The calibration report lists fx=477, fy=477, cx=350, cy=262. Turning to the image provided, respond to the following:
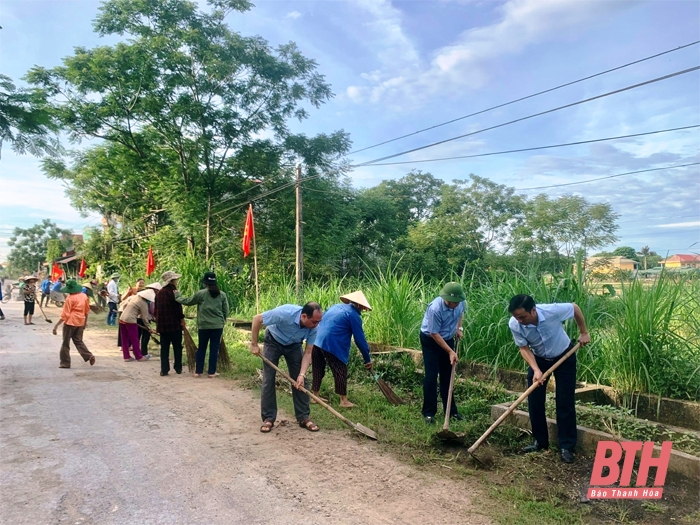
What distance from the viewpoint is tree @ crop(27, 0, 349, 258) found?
664 inches

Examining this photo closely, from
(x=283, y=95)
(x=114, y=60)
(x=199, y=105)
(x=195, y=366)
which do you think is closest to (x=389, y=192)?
(x=283, y=95)

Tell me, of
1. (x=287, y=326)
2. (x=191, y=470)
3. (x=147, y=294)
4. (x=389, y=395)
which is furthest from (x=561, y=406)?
(x=147, y=294)

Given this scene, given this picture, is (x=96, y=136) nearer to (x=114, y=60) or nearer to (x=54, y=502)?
(x=114, y=60)

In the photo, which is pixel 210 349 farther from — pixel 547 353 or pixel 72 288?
pixel 547 353

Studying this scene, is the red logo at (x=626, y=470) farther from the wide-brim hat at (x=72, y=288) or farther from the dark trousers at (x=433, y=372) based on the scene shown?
the wide-brim hat at (x=72, y=288)

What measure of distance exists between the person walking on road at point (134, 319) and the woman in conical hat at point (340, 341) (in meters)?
4.49

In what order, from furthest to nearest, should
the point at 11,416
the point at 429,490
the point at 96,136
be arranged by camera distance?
the point at 96,136 < the point at 11,416 < the point at 429,490

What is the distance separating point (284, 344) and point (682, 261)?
452cm

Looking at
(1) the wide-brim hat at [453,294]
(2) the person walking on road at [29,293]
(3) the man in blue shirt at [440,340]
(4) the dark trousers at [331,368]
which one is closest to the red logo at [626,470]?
(3) the man in blue shirt at [440,340]

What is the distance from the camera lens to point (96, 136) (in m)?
18.5

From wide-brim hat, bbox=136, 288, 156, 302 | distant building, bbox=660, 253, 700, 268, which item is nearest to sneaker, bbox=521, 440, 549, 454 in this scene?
distant building, bbox=660, 253, 700, 268

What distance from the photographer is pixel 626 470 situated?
3.76 metres

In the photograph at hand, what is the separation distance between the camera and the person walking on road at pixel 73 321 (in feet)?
26.8

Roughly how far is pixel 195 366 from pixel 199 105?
39.4 ft
